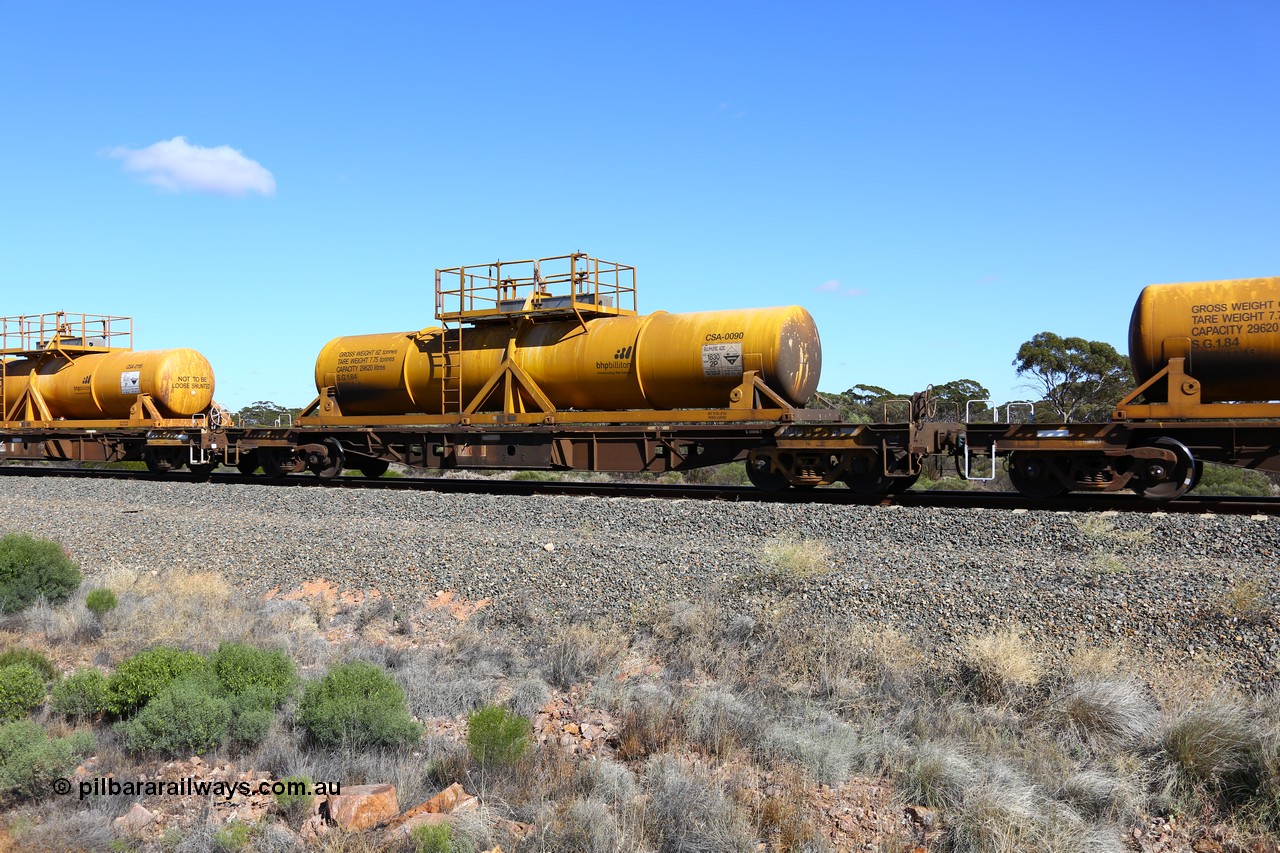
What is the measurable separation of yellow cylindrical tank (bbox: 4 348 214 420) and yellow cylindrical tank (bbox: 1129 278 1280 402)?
21761 millimetres

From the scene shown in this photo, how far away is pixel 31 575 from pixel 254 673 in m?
4.72

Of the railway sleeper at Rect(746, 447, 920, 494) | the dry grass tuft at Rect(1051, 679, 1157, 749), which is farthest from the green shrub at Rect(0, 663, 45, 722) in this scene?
the railway sleeper at Rect(746, 447, 920, 494)

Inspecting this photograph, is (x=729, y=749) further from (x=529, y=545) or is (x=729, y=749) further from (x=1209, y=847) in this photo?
(x=529, y=545)

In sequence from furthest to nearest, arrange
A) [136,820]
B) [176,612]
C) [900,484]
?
[900,484] < [176,612] < [136,820]

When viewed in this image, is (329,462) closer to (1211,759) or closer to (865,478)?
(865,478)

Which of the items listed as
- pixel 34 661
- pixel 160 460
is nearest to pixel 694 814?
pixel 34 661

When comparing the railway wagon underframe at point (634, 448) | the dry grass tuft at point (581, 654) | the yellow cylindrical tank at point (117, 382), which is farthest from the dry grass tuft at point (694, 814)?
the yellow cylindrical tank at point (117, 382)

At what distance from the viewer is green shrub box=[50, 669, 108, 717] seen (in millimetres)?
7434

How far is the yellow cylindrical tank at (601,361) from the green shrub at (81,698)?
10.9 metres

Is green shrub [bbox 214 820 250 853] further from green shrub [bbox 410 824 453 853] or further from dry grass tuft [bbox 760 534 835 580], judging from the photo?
dry grass tuft [bbox 760 534 835 580]

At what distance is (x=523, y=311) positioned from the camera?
732 inches

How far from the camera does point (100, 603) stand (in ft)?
33.9

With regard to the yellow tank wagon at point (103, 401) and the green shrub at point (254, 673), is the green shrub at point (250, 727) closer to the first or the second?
the green shrub at point (254, 673)

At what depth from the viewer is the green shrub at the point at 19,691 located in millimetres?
7250
